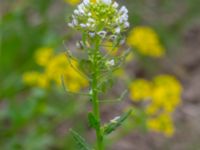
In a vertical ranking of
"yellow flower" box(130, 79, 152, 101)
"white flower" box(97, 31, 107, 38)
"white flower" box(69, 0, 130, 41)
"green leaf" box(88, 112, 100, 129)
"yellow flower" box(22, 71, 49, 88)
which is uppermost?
"yellow flower" box(22, 71, 49, 88)

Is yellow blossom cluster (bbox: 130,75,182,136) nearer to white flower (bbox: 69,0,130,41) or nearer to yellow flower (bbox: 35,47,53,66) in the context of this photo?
yellow flower (bbox: 35,47,53,66)

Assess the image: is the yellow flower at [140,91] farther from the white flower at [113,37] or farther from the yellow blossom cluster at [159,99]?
the white flower at [113,37]

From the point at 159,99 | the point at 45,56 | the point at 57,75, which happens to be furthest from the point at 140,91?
the point at 45,56

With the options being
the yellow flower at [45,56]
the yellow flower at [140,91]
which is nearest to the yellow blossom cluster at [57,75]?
the yellow flower at [45,56]

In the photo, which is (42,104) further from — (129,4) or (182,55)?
(182,55)

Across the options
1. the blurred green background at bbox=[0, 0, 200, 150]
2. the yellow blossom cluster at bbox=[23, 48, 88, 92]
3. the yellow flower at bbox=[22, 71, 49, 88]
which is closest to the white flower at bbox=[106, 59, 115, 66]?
the blurred green background at bbox=[0, 0, 200, 150]

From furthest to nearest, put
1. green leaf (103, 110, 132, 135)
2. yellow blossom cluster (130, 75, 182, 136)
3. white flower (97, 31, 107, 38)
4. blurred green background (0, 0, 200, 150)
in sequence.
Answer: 1. blurred green background (0, 0, 200, 150)
2. yellow blossom cluster (130, 75, 182, 136)
3. green leaf (103, 110, 132, 135)
4. white flower (97, 31, 107, 38)
